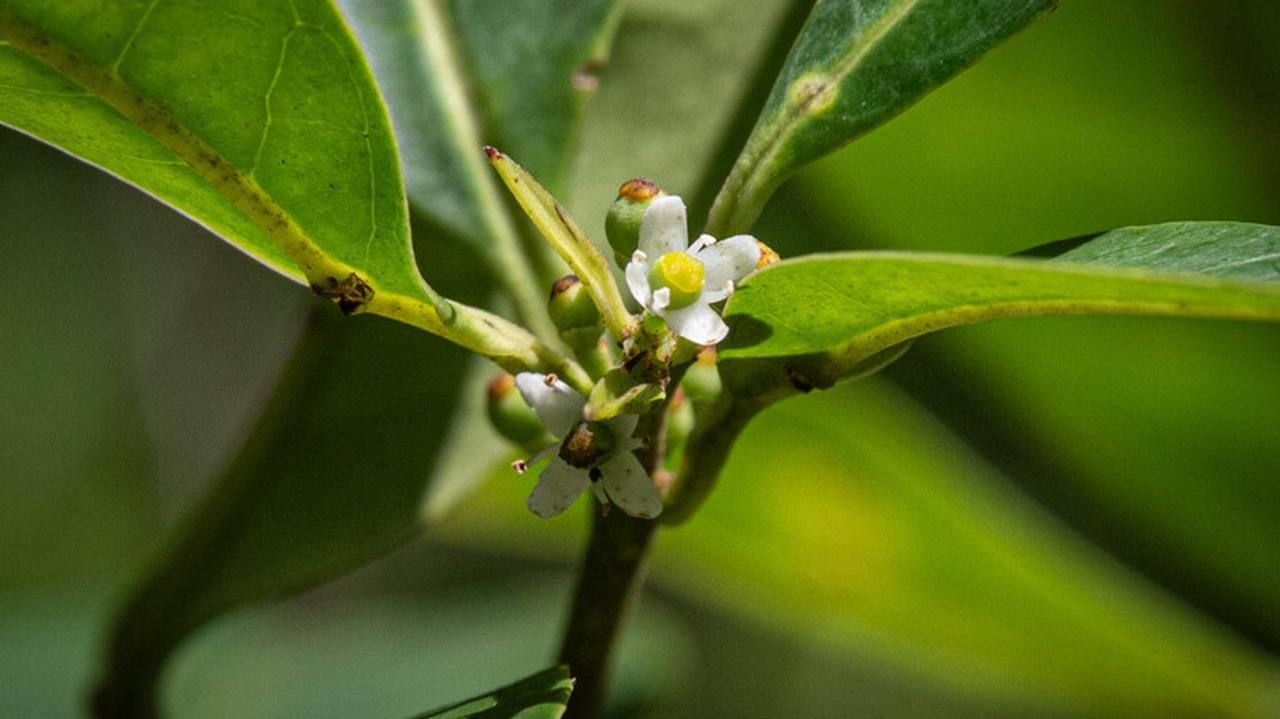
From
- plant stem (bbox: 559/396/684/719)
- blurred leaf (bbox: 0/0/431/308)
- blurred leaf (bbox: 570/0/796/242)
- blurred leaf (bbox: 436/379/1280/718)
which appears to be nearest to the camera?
blurred leaf (bbox: 0/0/431/308)

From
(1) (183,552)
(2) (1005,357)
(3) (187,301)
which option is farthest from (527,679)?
(3) (187,301)

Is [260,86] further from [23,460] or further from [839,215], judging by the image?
[23,460]

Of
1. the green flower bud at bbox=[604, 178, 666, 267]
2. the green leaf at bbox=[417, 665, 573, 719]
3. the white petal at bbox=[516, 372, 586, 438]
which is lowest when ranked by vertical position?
the green leaf at bbox=[417, 665, 573, 719]

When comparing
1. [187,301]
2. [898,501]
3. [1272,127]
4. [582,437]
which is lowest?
[582,437]

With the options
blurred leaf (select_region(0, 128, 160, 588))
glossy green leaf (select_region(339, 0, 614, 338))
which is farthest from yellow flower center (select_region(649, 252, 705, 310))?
blurred leaf (select_region(0, 128, 160, 588))

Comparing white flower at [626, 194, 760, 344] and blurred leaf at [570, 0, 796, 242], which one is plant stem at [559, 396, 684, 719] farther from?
blurred leaf at [570, 0, 796, 242]
